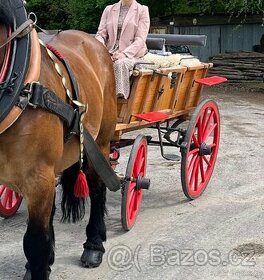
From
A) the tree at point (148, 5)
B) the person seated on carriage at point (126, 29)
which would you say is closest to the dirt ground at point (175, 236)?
the person seated on carriage at point (126, 29)

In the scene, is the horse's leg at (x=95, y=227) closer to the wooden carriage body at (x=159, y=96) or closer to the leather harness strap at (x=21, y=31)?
the wooden carriage body at (x=159, y=96)

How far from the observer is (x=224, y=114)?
1238cm

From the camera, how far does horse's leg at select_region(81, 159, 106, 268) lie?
176 inches

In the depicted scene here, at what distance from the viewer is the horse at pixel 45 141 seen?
3.16 meters

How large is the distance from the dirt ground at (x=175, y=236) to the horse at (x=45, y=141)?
23cm

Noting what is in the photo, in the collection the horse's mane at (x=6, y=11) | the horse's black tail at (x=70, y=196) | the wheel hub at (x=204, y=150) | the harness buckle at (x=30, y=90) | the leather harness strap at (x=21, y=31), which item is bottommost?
the wheel hub at (x=204, y=150)

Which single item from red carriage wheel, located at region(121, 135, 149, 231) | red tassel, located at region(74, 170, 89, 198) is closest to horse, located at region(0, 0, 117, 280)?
red tassel, located at region(74, 170, 89, 198)

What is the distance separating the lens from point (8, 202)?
553cm

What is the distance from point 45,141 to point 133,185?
2067 millimetres

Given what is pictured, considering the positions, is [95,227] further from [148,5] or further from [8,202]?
[148,5]

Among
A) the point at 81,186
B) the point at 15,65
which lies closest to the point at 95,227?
the point at 81,186

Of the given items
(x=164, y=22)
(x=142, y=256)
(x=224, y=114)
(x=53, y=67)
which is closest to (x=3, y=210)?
(x=142, y=256)

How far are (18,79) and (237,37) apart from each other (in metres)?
20.1

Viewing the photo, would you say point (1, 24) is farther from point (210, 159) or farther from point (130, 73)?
point (210, 159)
